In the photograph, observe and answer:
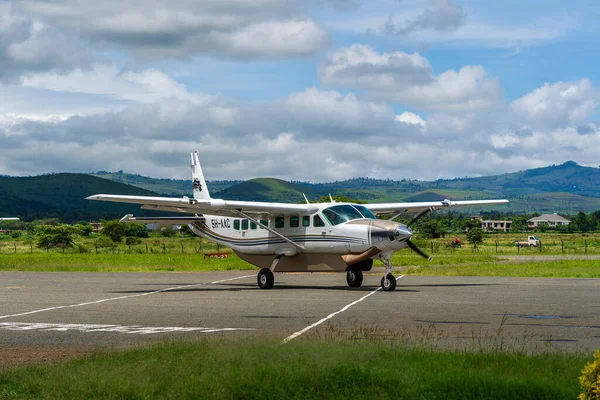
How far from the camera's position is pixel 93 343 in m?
14.4

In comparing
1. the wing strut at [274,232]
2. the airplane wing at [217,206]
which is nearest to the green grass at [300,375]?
the airplane wing at [217,206]

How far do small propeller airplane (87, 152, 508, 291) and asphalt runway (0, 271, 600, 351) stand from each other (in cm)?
96

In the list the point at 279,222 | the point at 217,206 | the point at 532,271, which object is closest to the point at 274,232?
the point at 279,222

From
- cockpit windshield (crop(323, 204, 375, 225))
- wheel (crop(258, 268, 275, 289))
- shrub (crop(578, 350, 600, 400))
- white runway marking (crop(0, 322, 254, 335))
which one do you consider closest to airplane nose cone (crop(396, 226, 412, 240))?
cockpit windshield (crop(323, 204, 375, 225))

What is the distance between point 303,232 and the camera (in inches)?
1168

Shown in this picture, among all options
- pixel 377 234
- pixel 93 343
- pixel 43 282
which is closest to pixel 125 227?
pixel 43 282

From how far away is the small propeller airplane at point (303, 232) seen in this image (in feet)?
89.2

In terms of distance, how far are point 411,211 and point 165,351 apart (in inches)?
906

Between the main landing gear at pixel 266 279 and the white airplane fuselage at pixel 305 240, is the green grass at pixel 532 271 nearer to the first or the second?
the white airplane fuselage at pixel 305 240

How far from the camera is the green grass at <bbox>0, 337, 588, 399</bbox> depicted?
29.5 ft

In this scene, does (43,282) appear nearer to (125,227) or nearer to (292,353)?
(292,353)

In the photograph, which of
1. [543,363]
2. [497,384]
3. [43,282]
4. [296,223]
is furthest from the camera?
[43,282]

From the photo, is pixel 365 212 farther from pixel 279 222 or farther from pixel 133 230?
pixel 133 230

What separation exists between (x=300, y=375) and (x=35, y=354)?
5.36m
